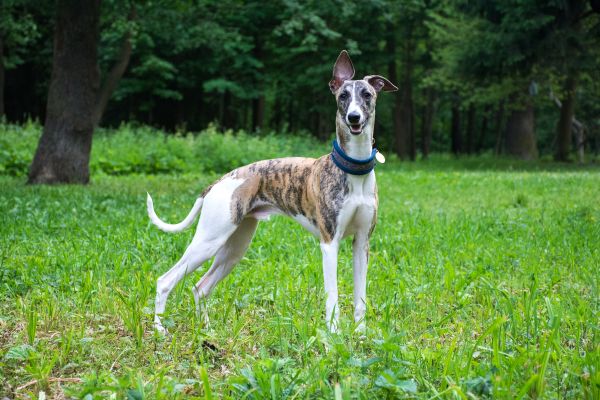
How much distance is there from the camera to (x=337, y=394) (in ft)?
8.41

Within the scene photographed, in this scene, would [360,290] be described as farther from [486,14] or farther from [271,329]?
[486,14]

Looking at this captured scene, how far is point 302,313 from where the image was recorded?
431 centimetres

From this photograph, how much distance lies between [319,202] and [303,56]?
26.1 metres

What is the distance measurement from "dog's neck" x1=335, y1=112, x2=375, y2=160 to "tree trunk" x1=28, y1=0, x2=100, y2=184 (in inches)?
395

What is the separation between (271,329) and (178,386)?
113cm

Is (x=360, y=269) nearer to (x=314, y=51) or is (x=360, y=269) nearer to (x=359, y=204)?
(x=359, y=204)

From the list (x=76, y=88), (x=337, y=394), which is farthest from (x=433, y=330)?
(x=76, y=88)

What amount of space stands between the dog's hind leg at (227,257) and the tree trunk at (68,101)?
9.15 metres

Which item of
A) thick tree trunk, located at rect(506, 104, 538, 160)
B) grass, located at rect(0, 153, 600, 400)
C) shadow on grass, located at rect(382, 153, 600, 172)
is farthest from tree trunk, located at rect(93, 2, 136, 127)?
thick tree trunk, located at rect(506, 104, 538, 160)

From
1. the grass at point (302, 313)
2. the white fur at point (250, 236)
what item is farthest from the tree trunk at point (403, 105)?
the white fur at point (250, 236)

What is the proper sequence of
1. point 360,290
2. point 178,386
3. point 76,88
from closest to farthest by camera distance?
point 178,386 → point 360,290 → point 76,88

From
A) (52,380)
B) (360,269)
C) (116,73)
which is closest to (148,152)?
(116,73)

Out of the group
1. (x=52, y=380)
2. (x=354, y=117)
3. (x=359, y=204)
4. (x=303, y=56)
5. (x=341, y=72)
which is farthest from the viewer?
(x=303, y=56)

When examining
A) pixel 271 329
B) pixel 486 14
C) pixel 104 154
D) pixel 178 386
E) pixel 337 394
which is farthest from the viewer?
pixel 486 14
